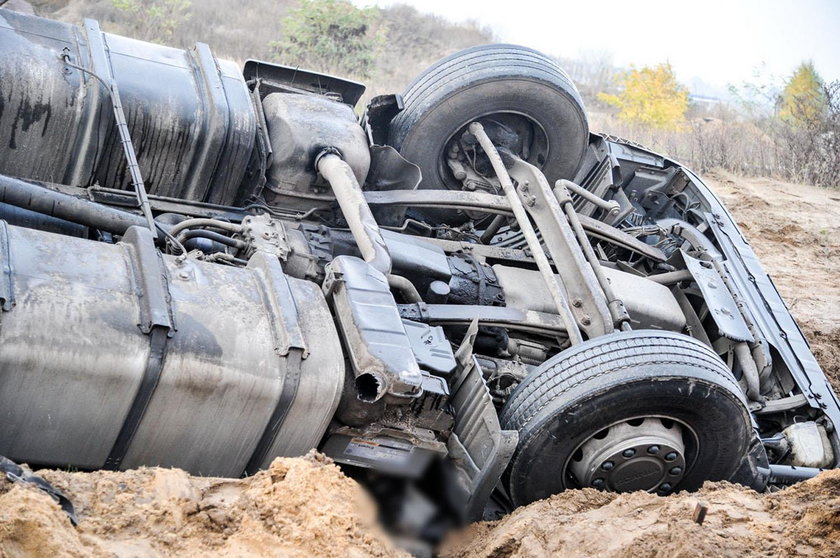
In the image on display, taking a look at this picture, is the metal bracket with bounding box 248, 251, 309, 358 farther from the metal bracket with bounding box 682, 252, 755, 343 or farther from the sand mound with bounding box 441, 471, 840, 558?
the metal bracket with bounding box 682, 252, 755, 343

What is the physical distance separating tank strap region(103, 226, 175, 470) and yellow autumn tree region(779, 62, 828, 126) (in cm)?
1242

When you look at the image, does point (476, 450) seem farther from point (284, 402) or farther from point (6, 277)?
point (6, 277)

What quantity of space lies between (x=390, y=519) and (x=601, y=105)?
20.7m

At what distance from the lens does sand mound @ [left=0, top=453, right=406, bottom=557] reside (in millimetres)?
2402

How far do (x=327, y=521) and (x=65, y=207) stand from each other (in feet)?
6.56

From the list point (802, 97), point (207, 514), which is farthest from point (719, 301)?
point (802, 97)

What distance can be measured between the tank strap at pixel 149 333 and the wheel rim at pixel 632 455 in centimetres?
185

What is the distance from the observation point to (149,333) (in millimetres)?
3162

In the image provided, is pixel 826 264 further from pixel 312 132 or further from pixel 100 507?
pixel 100 507

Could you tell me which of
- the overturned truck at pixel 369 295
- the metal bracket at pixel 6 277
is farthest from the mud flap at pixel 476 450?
the metal bracket at pixel 6 277

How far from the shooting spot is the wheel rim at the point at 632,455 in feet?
13.0

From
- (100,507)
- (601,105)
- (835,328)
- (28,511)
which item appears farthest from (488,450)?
(601,105)

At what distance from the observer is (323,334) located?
3.57 m

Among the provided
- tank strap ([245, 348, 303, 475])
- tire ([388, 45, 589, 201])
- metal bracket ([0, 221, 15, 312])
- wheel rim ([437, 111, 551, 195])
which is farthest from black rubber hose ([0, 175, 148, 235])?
wheel rim ([437, 111, 551, 195])
